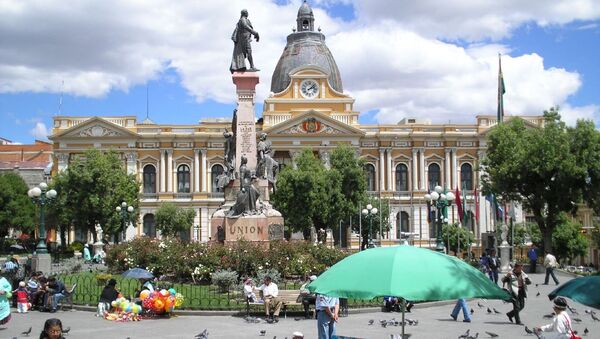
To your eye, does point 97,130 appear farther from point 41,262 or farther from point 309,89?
point 41,262

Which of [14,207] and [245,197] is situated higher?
[14,207]

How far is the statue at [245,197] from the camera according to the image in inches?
958

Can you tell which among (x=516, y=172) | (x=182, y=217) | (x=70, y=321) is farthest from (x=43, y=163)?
(x=70, y=321)

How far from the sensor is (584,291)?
26.5 feet

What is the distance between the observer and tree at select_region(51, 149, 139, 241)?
50.9m

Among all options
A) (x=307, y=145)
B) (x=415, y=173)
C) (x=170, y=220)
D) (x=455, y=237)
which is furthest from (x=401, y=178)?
(x=170, y=220)

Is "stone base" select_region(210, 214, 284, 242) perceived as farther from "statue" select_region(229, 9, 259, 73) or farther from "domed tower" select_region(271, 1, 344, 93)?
"domed tower" select_region(271, 1, 344, 93)

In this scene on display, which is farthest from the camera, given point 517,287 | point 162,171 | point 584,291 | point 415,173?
point 415,173

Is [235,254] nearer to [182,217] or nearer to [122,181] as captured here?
[122,181]

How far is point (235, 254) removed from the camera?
22312 millimetres

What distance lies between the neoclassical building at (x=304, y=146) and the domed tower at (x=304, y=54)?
3.02 meters

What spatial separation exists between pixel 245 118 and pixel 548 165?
16115 mm

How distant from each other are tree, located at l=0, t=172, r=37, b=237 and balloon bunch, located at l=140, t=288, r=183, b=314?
45.5m

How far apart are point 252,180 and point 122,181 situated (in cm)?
2950
